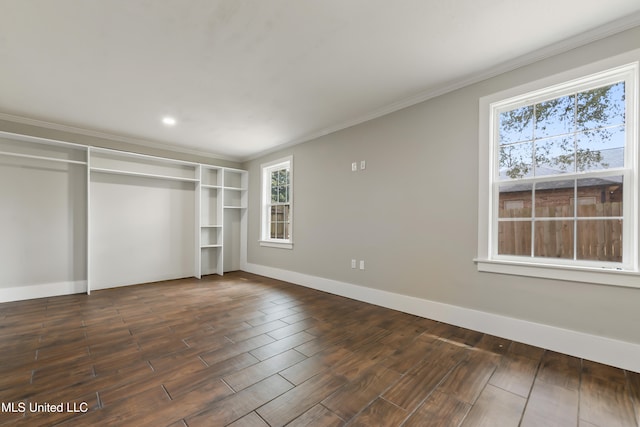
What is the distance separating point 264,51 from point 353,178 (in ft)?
6.63

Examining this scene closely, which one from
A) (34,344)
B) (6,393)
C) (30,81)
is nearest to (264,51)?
(30,81)

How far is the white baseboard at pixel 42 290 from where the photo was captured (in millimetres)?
3573

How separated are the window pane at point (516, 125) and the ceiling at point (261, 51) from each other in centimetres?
46

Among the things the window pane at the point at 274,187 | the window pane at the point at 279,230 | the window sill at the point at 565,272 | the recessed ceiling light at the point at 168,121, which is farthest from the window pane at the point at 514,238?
the recessed ceiling light at the point at 168,121

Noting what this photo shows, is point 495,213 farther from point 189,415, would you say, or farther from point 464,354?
point 189,415

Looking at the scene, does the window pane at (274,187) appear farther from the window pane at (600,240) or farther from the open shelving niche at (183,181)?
the window pane at (600,240)

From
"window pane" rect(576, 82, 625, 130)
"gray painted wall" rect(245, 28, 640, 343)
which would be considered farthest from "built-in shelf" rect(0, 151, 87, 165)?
"window pane" rect(576, 82, 625, 130)

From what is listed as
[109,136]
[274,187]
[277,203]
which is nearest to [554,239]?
[277,203]

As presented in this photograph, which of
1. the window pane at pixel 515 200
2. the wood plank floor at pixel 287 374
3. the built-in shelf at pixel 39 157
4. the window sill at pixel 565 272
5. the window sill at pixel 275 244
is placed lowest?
the wood plank floor at pixel 287 374

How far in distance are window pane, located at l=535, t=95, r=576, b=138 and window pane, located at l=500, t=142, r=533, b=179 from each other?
15 cm

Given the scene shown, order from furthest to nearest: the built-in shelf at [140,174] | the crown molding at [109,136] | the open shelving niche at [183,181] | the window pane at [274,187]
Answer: the window pane at [274,187]
the built-in shelf at [140,174]
the open shelving niche at [183,181]
the crown molding at [109,136]

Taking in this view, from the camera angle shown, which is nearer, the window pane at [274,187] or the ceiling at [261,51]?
the ceiling at [261,51]

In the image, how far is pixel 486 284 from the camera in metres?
2.59

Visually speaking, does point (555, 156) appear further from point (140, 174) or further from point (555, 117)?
point (140, 174)
